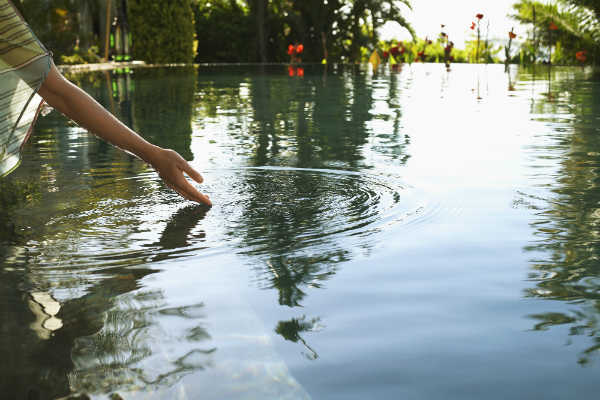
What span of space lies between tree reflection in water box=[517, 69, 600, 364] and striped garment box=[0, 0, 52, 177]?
164 cm

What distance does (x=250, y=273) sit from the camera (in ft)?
8.52

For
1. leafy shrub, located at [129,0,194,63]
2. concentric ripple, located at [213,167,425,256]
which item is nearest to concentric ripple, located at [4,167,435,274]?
concentric ripple, located at [213,167,425,256]

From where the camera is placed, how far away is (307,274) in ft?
8.46

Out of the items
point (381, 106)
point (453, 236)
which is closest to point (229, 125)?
point (381, 106)

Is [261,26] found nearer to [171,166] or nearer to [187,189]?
[187,189]

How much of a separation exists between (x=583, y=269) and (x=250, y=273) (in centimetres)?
116

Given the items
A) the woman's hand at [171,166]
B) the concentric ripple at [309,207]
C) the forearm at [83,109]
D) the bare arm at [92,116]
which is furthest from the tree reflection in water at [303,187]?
the forearm at [83,109]

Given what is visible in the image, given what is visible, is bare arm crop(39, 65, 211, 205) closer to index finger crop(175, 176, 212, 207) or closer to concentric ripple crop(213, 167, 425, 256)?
index finger crop(175, 176, 212, 207)

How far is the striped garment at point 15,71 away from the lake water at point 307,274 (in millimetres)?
487

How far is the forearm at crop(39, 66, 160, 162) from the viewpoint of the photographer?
2459 millimetres

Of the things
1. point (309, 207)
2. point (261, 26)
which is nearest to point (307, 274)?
point (309, 207)

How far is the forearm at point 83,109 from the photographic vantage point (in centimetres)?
246

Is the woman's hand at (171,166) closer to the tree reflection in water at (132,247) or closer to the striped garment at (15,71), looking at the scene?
the tree reflection in water at (132,247)

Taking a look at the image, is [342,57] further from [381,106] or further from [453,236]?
[453,236]
